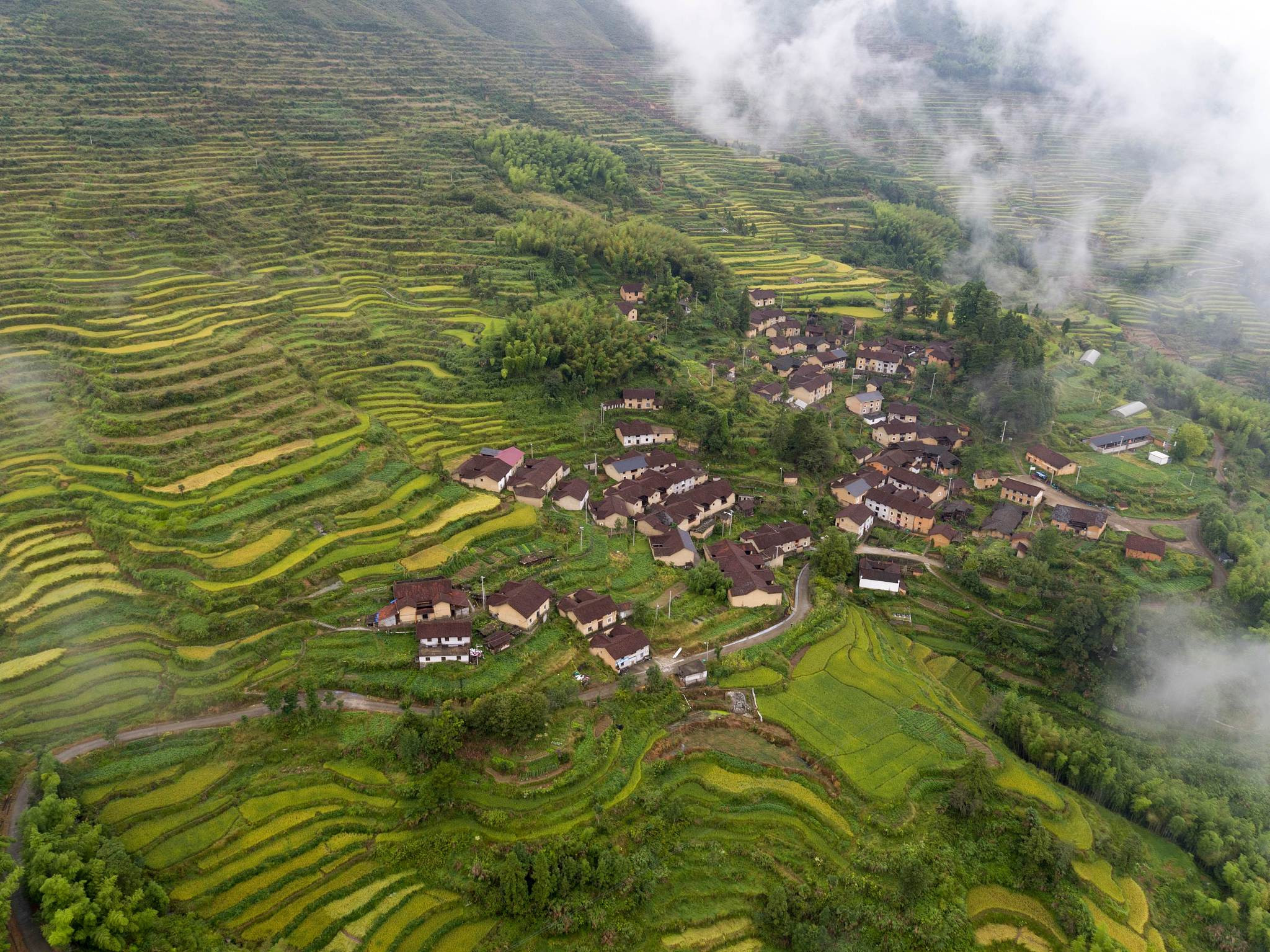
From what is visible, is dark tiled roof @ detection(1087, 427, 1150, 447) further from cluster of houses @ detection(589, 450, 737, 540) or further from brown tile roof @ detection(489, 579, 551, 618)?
brown tile roof @ detection(489, 579, 551, 618)

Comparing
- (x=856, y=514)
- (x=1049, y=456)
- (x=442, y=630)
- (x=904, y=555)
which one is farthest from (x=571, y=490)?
(x=1049, y=456)

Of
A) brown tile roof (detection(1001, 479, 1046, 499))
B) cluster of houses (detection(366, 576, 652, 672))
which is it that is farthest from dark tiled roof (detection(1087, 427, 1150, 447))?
cluster of houses (detection(366, 576, 652, 672))

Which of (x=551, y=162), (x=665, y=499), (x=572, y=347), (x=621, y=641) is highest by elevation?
(x=551, y=162)

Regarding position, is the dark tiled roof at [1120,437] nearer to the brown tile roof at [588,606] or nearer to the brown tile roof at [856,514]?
the brown tile roof at [856,514]

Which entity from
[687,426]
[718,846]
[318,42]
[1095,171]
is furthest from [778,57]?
[718,846]

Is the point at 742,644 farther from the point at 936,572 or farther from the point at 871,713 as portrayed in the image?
the point at 936,572

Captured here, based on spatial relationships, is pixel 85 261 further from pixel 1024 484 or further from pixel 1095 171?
pixel 1095 171
